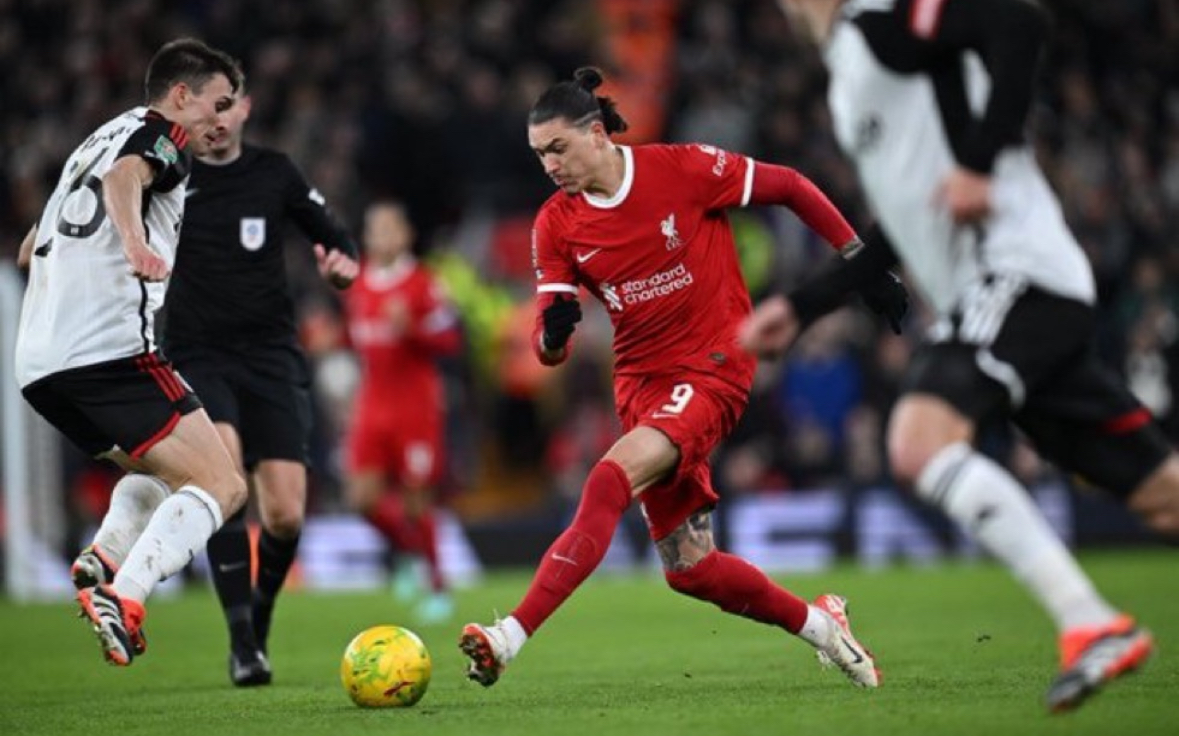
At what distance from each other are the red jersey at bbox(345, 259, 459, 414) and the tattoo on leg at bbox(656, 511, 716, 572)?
22.7 ft

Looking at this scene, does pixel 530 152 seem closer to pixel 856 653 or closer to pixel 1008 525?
pixel 856 653

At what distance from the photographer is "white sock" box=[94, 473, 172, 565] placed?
792 cm

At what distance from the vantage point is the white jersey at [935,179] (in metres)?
6.11

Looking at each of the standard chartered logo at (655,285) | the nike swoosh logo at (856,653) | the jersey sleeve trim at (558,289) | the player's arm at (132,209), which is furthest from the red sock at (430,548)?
the player's arm at (132,209)

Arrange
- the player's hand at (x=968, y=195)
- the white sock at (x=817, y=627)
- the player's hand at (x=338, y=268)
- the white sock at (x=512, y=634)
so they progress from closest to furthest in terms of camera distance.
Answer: the player's hand at (x=968, y=195) < the white sock at (x=512, y=634) < the white sock at (x=817, y=627) < the player's hand at (x=338, y=268)

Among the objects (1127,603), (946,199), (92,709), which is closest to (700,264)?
Answer: (946,199)

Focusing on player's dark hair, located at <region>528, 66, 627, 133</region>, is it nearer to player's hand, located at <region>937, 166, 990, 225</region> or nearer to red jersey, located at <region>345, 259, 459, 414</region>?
player's hand, located at <region>937, 166, 990, 225</region>

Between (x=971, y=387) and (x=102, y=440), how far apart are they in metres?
3.77

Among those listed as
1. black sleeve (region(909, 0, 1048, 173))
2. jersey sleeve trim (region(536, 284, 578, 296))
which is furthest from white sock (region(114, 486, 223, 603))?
black sleeve (region(909, 0, 1048, 173))

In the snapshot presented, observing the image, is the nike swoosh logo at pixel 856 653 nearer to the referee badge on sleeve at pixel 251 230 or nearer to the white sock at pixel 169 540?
the white sock at pixel 169 540

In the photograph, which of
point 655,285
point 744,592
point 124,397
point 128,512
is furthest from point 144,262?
point 744,592

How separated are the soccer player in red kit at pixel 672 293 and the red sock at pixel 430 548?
6.18 metres

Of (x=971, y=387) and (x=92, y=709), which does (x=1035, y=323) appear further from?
(x=92, y=709)

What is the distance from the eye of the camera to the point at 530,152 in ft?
65.7
